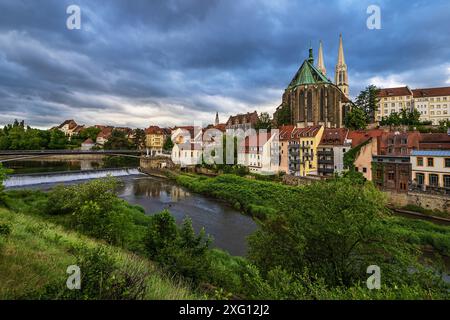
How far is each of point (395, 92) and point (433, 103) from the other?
9.92m

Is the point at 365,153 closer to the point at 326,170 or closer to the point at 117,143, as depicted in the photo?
the point at 326,170

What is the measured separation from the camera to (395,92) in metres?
76.2

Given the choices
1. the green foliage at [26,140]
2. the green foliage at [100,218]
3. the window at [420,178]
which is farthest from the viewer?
the green foliage at [26,140]

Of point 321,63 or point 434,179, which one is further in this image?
point 321,63

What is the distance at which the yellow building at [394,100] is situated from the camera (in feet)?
245

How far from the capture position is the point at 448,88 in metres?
→ 72.2

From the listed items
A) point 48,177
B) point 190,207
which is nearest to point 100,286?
point 190,207

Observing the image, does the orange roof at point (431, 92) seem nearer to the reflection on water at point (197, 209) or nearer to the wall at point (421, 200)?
the wall at point (421, 200)

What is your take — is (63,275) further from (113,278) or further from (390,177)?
(390,177)

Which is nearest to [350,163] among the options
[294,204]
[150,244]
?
[294,204]

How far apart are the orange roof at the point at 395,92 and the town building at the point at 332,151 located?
45862 mm

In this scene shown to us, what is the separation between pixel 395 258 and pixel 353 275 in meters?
1.80

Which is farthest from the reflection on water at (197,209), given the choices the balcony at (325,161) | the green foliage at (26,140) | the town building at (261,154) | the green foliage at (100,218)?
the green foliage at (26,140)

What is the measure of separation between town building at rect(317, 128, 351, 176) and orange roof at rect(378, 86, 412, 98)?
45862mm
